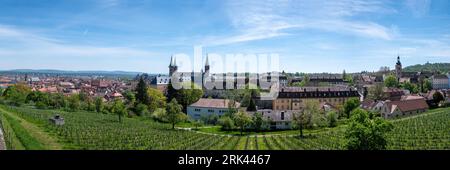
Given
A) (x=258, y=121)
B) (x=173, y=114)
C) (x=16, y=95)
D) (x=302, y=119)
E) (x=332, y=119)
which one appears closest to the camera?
(x=302, y=119)

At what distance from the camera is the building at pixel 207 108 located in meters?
46.5

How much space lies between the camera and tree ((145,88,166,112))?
5124 centimetres

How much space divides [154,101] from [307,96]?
19689 mm

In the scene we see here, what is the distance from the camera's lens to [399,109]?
45875mm

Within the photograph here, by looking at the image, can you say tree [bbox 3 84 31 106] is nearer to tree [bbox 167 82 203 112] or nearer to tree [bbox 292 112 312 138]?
tree [bbox 167 82 203 112]

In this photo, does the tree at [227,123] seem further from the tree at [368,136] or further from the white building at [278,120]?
the tree at [368,136]

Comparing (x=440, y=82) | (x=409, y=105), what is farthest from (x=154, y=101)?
(x=440, y=82)

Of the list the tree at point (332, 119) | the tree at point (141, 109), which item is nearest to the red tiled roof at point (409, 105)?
the tree at point (332, 119)

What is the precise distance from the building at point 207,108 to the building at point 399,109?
1666 cm

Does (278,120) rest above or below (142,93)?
below

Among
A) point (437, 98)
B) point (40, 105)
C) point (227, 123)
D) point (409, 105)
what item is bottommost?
point (227, 123)

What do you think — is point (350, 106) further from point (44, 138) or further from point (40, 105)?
point (40, 105)

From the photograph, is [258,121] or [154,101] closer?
[258,121]
